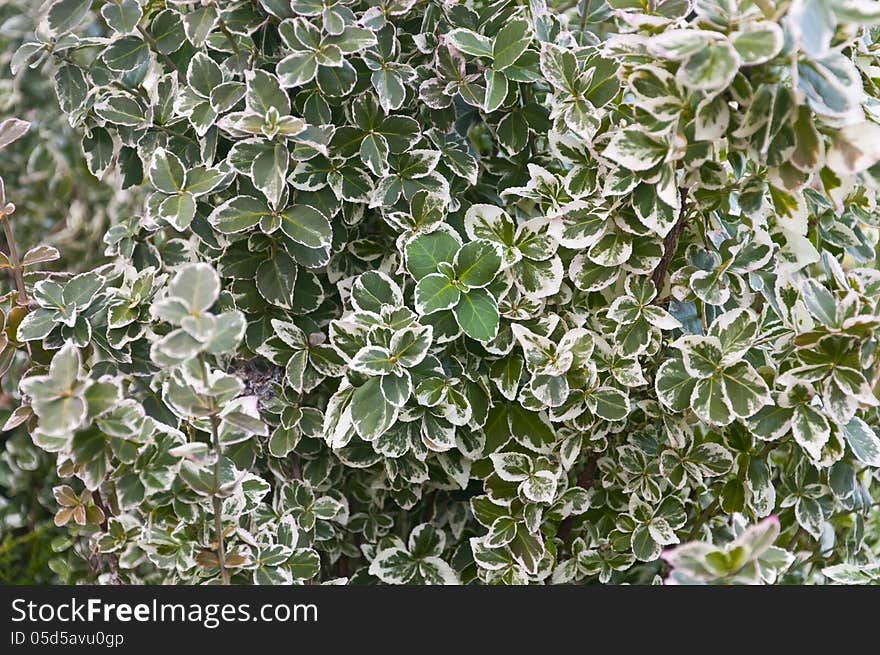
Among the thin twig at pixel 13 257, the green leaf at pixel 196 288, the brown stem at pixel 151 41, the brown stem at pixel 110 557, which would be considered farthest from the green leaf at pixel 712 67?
the brown stem at pixel 110 557

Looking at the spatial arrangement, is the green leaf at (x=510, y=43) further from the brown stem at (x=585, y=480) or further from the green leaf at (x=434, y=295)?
the brown stem at (x=585, y=480)

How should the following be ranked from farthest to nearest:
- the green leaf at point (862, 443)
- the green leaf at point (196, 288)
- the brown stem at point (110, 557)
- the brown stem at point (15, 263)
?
the brown stem at point (110, 557), the brown stem at point (15, 263), the green leaf at point (862, 443), the green leaf at point (196, 288)

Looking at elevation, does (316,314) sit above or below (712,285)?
below

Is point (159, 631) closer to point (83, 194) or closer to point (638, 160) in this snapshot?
point (638, 160)

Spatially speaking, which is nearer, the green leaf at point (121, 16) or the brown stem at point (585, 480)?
the green leaf at point (121, 16)

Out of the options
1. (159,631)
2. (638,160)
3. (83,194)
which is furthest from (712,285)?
(83,194)

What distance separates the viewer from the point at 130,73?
1131 millimetres

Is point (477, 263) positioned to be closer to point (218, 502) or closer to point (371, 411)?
point (371, 411)

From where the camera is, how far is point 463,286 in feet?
3.12

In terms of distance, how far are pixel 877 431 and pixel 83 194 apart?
1618mm

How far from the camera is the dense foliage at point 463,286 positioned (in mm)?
843

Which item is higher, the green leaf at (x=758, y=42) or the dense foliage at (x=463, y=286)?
the green leaf at (x=758, y=42)

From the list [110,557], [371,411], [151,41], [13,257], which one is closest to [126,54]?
[151,41]

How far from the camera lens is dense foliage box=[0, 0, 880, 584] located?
2.77 feet
